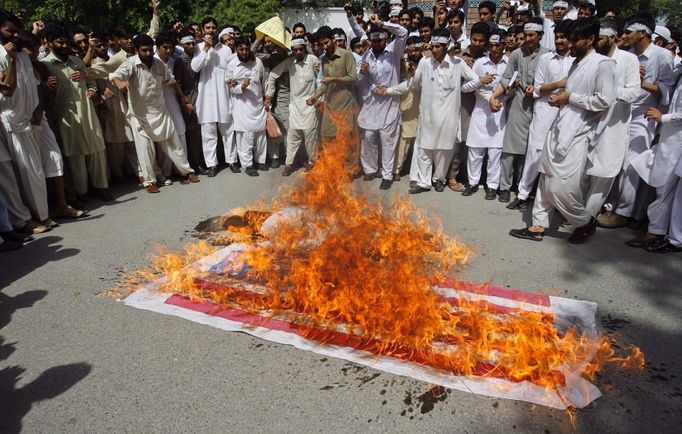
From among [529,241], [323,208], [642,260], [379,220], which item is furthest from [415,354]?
[642,260]

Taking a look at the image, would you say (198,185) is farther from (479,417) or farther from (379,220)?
(479,417)

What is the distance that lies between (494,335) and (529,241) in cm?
221

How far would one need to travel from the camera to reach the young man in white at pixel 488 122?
6.39 m

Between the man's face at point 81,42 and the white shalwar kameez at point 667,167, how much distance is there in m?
7.55

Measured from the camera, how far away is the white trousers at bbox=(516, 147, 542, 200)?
5.96 m

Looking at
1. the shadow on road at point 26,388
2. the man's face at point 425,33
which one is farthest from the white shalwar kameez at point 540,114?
the shadow on road at point 26,388

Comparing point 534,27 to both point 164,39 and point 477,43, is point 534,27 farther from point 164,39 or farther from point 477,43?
point 164,39

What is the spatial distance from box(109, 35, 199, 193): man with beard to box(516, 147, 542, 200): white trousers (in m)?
5.08

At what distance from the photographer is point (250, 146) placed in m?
7.82

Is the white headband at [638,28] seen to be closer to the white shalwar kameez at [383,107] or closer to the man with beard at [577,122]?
the man with beard at [577,122]

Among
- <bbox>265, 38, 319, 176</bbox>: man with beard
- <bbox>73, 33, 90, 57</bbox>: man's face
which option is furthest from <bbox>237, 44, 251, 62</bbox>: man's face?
<bbox>73, 33, 90, 57</bbox>: man's face

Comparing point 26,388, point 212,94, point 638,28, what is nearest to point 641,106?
point 638,28

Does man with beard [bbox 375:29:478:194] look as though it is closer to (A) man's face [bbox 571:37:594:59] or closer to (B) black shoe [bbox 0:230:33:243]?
(A) man's face [bbox 571:37:594:59]

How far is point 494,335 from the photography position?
3.19 meters
